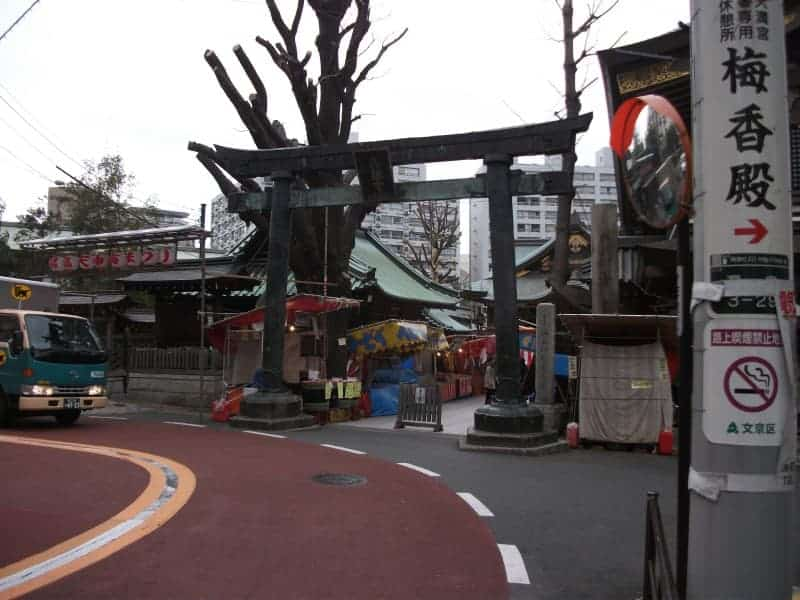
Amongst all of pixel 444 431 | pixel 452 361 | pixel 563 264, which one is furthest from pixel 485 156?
pixel 452 361

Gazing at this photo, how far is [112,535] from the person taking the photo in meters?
5.86

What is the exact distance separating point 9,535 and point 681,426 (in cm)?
574

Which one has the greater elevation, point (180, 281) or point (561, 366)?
point (180, 281)

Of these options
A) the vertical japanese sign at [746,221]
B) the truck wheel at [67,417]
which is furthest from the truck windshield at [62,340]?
the vertical japanese sign at [746,221]

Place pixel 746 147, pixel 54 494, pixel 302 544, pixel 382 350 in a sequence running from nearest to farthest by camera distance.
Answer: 1. pixel 746 147
2. pixel 302 544
3. pixel 54 494
4. pixel 382 350

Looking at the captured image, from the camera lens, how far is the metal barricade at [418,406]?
48.2 feet

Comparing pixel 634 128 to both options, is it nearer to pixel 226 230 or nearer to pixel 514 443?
pixel 514 443

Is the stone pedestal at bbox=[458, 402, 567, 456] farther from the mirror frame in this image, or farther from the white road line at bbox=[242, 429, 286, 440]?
the mirror frame

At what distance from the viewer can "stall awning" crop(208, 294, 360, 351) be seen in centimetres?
1552

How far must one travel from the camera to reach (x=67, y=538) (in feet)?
18.9

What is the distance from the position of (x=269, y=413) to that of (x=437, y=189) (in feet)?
19.6

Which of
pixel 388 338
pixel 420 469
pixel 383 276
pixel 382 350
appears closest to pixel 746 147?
pixel 420 469

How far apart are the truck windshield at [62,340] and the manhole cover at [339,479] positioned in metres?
7.35

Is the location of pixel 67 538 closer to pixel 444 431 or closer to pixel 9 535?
pixel 9 535
